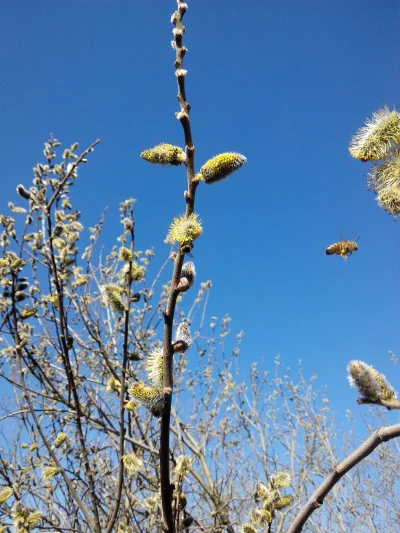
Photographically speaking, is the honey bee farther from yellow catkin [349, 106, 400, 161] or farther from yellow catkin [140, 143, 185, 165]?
yellow catkin [140, 143, 185, 165]

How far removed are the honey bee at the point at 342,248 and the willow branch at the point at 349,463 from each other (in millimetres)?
1676

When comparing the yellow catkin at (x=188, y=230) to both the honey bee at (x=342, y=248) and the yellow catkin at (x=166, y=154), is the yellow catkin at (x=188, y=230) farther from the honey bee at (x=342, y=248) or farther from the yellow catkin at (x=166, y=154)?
the honey bee at (x=342, y=248)

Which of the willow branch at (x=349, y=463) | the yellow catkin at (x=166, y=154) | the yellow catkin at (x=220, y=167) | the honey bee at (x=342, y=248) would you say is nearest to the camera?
the willow branch at (x=349, y=463)

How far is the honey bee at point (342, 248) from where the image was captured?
2.71 meters

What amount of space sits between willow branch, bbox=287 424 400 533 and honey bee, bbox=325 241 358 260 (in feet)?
5.50

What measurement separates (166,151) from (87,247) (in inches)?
140

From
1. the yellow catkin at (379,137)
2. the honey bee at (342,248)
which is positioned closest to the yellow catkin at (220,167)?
the yellow catkin at (379,137)

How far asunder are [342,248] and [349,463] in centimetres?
176

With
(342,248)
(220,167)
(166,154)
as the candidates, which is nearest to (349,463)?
(220,167)

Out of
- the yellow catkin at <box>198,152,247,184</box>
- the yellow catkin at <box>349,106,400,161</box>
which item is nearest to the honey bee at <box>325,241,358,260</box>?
the yellow catkin at <box>349,106,400,161</box>

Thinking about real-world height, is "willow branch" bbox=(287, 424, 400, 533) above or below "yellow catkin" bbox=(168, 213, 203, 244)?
below

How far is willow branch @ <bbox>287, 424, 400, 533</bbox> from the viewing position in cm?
112

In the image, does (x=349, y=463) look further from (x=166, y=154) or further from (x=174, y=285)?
(x=166, y=154)

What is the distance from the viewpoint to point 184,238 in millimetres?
1326
